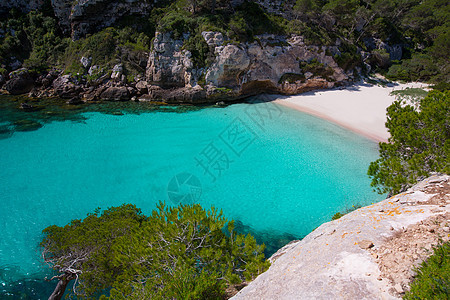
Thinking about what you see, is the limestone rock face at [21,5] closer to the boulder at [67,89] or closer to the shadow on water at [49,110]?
the shadow on water at [49,110]

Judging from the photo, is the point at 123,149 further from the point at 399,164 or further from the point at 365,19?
the point at 365,19

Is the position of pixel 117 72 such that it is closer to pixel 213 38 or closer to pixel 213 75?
pixel 213 75

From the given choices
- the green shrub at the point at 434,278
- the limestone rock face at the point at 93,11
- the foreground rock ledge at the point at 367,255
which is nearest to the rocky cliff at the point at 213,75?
the limestone rock face at the point at 93,11

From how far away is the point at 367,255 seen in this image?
466 centimetres

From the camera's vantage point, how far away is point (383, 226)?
5.39m

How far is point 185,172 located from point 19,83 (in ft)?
104

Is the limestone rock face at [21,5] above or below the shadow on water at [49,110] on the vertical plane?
above

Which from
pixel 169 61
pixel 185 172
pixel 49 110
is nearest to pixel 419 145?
pixel 185 172

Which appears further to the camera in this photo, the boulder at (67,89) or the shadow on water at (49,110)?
the boulder at (67,89)

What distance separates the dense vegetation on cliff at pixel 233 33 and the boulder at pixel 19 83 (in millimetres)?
2008

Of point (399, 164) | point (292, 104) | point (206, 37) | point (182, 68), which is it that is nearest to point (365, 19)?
point (292, 104)

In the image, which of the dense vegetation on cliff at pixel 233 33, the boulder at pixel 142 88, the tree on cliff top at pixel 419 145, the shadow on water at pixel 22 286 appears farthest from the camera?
the boulder at pixel 142 88

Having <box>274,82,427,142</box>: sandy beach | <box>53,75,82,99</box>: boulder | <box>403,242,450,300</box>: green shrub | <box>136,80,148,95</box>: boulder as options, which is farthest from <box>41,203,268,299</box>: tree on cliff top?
<box>53,75,82,99</box>: boulder

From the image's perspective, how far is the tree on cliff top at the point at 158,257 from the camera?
5.71 metres
